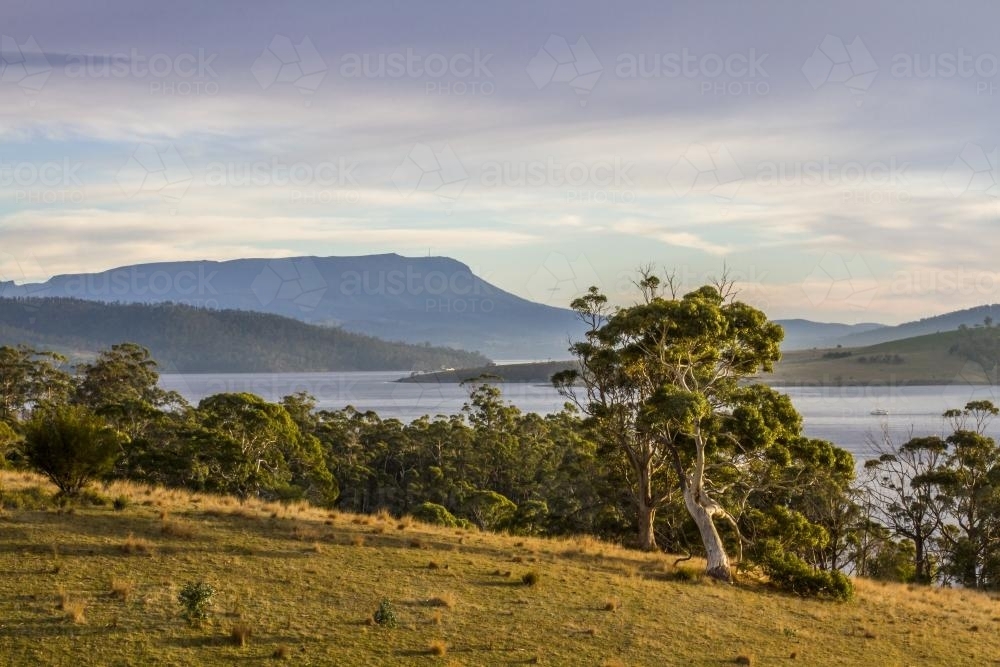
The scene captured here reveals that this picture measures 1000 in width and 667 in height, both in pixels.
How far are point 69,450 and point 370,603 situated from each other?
965cm

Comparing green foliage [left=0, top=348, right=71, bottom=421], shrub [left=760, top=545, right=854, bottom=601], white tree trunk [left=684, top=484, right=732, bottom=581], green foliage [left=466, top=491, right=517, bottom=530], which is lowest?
green foliage [left=466, top=491, right=517, bottom=530]

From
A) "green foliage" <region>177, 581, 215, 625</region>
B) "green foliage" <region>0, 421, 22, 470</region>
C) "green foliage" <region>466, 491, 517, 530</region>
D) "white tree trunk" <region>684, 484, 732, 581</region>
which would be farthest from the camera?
"green foliage" <region>466, 491, 517, 530</region>

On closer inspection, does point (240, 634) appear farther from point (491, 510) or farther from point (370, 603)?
point (491, 510)

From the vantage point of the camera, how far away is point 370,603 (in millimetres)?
16000

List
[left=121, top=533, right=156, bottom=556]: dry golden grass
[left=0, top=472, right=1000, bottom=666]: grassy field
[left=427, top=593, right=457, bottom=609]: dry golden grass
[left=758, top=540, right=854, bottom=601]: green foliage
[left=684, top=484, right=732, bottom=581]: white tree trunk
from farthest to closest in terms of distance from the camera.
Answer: [left=684, top=484, right=732, bottom=581]: white tree trunk → [left=758, top=540, right=854, bottom=601]: green foliage → [left=121, top=533, right=156, bottom=556]: dry golden grass → [left=427, top=593, right=457, bottom=609]: dry golden grass → [left=0, top=472, right=1000, bottom=666]: grassy field

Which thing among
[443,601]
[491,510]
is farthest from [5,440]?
[491,510]

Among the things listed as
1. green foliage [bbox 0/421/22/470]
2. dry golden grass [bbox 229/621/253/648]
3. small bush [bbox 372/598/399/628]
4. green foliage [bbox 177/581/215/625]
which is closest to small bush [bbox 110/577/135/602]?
green foliage [bbox 177/581/215/625]

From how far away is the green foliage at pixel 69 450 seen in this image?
69.6 ft

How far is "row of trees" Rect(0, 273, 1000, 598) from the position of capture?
24500 mm

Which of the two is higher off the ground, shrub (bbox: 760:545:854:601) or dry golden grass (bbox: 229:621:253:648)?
dry golden grass (bbox: 229:621:253:648)

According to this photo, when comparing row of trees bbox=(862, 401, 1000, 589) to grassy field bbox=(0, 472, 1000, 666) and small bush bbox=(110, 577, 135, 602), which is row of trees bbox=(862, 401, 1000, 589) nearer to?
grassy field bbox=(0, 472, 1000, 666)

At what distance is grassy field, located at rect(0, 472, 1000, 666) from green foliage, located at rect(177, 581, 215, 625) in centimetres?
15

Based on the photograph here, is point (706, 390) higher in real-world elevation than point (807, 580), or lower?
higher

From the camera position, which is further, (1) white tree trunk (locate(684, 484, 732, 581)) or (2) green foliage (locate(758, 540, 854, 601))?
(1) white tree trunk (locate(684, 484, 732, 581))
